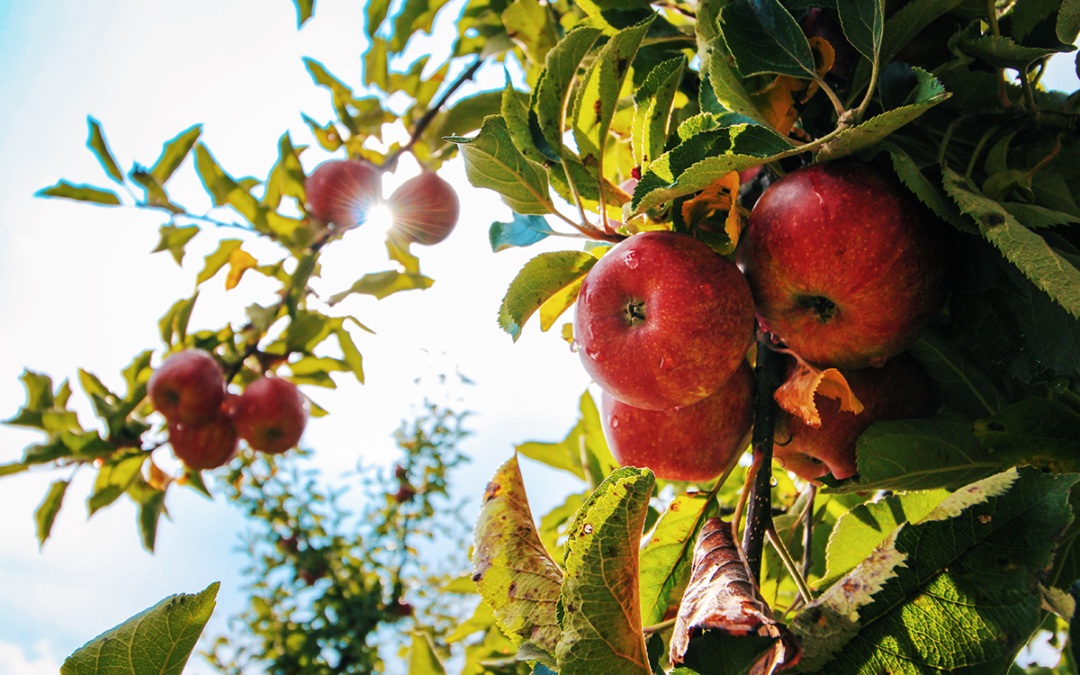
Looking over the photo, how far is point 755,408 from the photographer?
66cm

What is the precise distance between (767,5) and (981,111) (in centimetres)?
23

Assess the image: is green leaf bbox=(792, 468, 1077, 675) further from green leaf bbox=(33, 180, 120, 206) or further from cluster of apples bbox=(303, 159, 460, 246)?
green leaf bbox=(33, 180, 120, 206)

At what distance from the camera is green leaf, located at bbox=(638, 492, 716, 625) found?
24.9 inches

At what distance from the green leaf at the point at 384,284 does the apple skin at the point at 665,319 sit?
1.26m

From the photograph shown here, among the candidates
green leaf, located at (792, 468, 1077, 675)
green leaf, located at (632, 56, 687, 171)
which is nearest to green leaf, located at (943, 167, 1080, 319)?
green leaf, located at (792, 468, 1077, 675)

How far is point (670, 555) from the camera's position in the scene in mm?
654

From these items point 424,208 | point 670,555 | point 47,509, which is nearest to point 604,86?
point 670,555

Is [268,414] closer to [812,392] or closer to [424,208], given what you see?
[424,208]

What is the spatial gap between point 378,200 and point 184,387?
786mm

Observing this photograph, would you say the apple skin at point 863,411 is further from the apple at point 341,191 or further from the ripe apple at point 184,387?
the ripe apple at point 184,387

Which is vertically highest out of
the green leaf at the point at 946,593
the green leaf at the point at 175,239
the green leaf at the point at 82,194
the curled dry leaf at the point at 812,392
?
the green leaf at the point at 82,194

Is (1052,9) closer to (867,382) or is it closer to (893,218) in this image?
(893,218)

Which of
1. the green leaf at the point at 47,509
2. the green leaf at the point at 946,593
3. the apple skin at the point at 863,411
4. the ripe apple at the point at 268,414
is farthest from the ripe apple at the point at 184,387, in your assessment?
the green leaf at the point at 946,593

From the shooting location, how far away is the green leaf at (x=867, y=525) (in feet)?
2.03
